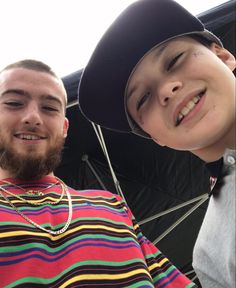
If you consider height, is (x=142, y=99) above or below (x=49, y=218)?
above

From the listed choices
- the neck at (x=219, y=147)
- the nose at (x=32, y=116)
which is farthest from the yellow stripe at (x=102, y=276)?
the nose at (x=32, y=116)

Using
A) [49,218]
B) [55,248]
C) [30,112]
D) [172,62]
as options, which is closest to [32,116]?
[30,112]

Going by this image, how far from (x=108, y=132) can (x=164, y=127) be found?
5.14 ft

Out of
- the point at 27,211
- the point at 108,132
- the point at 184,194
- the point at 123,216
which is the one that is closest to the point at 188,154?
the point at 184,194

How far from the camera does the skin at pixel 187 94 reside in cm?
79

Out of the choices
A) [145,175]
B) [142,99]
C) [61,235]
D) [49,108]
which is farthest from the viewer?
[145,175]

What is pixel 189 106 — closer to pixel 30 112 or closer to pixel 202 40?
pixel 202 40

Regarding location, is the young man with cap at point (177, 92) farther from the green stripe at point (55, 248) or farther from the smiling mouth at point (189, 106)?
the green stripe at point (55, 248)

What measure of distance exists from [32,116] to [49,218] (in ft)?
1.45

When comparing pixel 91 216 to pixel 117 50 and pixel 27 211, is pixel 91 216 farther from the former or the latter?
pixel 117 50

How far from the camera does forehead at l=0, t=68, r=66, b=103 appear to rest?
4.66 ft

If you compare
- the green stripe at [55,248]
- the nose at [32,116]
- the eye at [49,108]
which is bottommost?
the green stripe at [55,248]

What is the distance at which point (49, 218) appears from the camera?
3.71 feet

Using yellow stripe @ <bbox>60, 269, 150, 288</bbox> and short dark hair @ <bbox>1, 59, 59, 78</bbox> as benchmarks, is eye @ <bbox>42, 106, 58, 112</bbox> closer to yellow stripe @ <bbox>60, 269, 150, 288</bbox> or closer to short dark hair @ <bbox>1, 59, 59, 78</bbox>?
short dark hair @ <bbox>1, 59, 59, 78</bbox>
